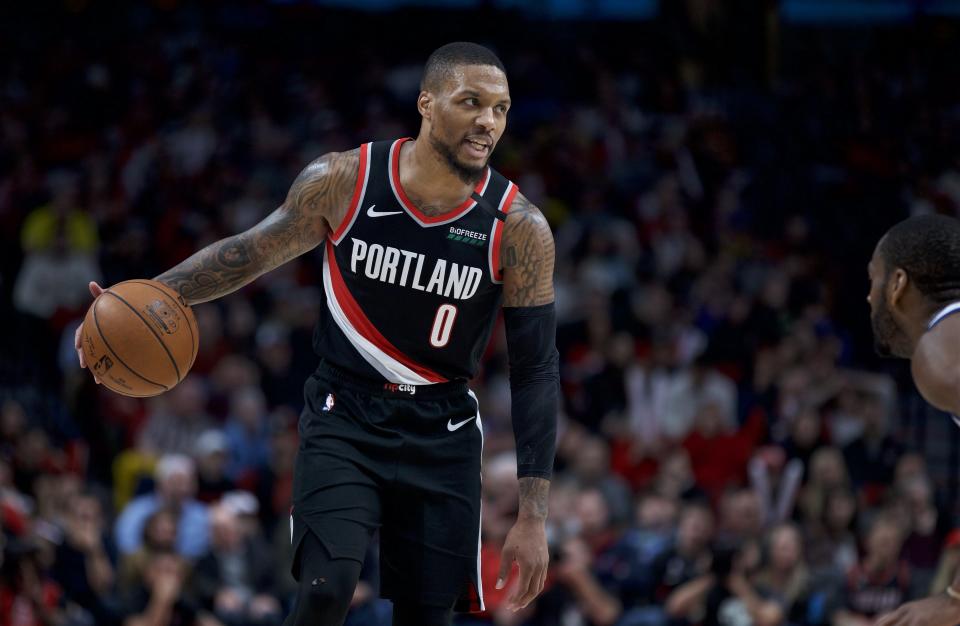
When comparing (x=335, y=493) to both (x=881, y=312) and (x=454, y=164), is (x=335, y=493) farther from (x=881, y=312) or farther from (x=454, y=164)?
(x=881, y=312)

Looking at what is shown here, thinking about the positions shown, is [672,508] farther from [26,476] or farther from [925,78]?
[925,78]

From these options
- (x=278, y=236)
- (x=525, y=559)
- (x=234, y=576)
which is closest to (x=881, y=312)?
(x=525, y=559)

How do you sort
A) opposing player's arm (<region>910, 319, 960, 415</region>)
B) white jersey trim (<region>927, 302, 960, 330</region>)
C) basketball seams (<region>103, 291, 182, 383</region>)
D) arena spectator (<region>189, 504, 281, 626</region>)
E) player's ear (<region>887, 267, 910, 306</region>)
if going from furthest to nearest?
arena spectator (<region>189, 504, 281, 626</region>) < basketball seams (<region>103, 291, 182, 383</region>) < player's ear (<region>887, 267, 910, 306</region>) < white jersey trim (<region>927, 302, 960, 330</region>) < opposing player's arm (<region>910, 319, 960, 415</region>)

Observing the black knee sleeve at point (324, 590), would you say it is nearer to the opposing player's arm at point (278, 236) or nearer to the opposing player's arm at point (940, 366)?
the opposing player's arm at point (278, 236)

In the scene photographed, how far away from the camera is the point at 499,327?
12633 mm

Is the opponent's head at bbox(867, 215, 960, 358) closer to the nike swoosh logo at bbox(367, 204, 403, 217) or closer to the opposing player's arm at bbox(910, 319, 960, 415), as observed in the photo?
the opposing player's arm at bbox(910, 319, 960, 415)

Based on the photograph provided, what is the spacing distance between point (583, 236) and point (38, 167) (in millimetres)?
5945

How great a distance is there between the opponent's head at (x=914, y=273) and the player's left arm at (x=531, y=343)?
1217 millimetres

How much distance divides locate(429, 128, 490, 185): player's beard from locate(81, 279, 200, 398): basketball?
3.66ft

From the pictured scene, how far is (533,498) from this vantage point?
4941 millimetres

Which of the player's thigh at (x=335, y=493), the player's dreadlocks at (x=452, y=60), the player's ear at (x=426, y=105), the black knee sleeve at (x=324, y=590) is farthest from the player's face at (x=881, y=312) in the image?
the black knee sleeve at (x=324, y=590)

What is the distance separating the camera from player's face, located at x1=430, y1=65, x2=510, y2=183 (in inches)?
194

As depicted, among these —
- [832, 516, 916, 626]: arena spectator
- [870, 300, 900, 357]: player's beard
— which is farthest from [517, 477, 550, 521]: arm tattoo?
[832, 516, 916, 626]: arena spectator

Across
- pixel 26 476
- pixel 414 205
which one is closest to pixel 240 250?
pixel 414 205
